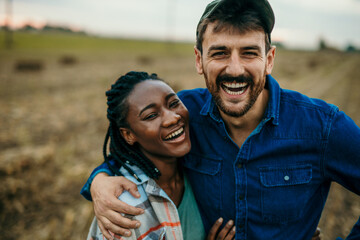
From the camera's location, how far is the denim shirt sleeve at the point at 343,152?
1767 millimetres

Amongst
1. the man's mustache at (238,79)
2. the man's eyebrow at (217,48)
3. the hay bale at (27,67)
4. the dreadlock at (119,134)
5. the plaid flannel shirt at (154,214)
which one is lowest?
the hay bale at (27,67)

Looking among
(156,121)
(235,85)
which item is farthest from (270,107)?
(156,121)

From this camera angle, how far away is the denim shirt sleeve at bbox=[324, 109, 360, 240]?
1767 millimetres

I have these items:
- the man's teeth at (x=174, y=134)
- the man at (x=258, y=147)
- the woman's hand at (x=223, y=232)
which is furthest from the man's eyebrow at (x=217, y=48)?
the woman's hand at (x=223, y=232)

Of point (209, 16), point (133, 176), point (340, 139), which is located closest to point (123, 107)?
point (133, 176)

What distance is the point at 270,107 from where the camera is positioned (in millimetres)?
2043

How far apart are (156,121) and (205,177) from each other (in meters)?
0.68

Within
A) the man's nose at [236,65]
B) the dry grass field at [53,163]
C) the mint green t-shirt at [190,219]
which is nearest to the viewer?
the man's nose at [236,65]

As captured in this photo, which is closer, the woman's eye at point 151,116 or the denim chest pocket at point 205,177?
the woman's eye at point 151,116

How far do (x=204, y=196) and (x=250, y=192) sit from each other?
0.41 meters

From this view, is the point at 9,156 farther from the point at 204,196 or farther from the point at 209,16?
the point at 209,16

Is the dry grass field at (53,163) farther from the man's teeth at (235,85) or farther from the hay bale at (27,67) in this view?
the hay bale at (27,67)

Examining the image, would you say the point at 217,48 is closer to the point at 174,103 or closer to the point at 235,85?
the point at 235,85

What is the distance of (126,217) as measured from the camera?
1837mm
